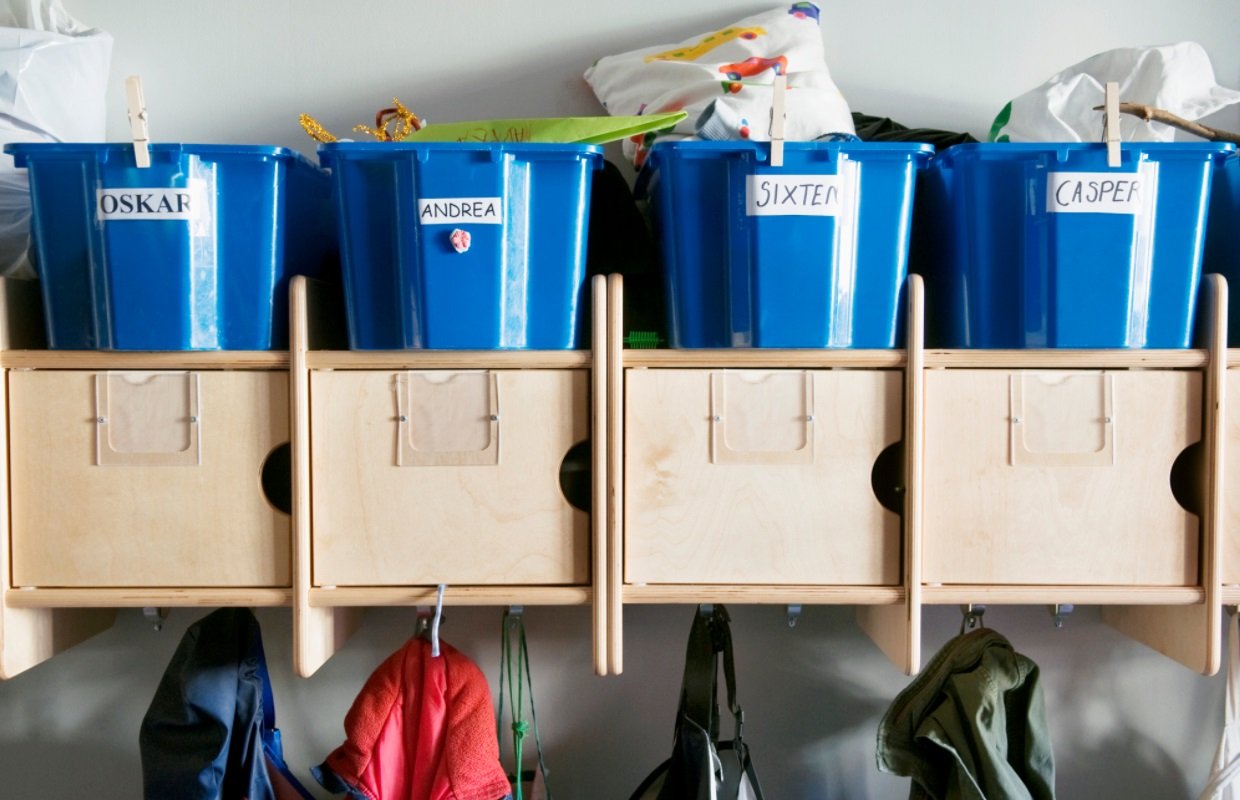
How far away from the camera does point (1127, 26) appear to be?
4.92 feet

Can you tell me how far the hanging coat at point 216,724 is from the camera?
1241 mm

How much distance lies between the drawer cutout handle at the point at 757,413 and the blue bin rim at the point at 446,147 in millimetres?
334

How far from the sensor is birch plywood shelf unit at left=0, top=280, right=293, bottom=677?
46.7 inches

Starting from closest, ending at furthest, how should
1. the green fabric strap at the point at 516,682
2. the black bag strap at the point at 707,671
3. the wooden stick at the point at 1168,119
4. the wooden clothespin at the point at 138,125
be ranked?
1. the wooden clothespin at the point at 138,125
2. the wooden stick at the point at 1168,119
3. the black bag strap at the point at 707,671
4. the green fabric strap at the point at 516,682

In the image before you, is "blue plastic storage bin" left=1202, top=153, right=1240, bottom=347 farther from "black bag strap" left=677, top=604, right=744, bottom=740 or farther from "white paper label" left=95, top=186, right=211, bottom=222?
"white paper label" left=95, top=186, right=211, bottom=222

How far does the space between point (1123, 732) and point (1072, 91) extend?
102 centimetres

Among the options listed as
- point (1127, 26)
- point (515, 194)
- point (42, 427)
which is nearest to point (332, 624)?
point (42, 427)

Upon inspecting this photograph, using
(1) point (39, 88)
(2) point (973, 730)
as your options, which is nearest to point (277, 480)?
(1) point (39, 88)

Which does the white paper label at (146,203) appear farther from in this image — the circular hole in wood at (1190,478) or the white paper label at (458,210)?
the circular hole in wood at (1190,478)

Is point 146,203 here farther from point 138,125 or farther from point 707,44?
point 707,44

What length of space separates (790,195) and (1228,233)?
2.02 ft

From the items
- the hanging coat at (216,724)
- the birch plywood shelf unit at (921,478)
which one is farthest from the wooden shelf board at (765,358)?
the hanging coat at (216,724)

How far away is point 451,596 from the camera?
3.92 ft

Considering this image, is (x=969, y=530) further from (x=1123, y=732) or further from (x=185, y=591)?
(x=185, y=591)
